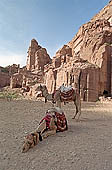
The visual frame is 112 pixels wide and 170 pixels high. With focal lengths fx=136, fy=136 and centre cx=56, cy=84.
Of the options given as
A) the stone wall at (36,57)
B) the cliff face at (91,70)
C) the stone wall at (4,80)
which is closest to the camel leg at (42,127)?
the cliff face at (91,70)

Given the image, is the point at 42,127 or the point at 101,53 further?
the point at 101,53

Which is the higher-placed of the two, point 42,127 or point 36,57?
point 36,57

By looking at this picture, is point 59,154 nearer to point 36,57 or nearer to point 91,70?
point 91,70

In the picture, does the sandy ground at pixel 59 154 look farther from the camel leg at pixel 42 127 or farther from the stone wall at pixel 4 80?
the stone wall at pixel 4 80

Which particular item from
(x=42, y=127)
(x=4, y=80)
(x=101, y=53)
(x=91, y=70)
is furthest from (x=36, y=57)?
(x=42, y=127)

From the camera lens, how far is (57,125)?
3.94 metres

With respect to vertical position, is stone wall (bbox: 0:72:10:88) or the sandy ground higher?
stone wall (bbox: 0:72:10:88)

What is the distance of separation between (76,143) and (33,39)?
5056 centimetres

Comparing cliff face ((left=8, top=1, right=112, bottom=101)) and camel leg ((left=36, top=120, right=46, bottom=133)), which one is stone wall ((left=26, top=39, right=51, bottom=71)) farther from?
camel leg ((left=36, top=120, right=46, bottom=133))

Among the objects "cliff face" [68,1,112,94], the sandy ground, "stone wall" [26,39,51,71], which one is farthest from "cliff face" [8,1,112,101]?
"stone wall" [26,39,51,71]

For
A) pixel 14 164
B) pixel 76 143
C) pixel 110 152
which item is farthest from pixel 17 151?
pixel 110 152

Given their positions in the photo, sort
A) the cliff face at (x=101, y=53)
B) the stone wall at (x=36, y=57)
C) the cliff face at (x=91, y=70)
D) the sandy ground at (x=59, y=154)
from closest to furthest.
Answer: the sandy ground at (x=59, y=154) → the cliff face at (x=91, y=70) → the cliff face at (x=101, y=53) → the stone wall at (x=36, y=57)

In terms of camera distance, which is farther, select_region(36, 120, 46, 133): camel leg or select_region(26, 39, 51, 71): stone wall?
select_region(26, 39, 51, 71): stone wall

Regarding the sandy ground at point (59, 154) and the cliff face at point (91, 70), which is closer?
the sandy ground at point (59, 154)
